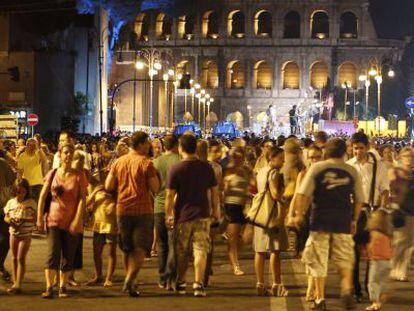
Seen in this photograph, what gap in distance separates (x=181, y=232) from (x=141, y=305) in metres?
0.93

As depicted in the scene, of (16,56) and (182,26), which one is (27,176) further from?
(182,26)

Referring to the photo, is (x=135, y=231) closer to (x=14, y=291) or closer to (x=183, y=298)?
(x=183, y=298)

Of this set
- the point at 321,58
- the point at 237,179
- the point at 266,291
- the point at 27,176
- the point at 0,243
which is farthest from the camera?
the point at 321,58

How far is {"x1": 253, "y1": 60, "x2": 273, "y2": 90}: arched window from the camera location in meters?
121

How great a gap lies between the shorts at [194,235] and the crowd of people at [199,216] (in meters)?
0.01

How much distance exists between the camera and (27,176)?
1747 cm

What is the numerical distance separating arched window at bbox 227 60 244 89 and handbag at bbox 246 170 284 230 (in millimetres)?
109805

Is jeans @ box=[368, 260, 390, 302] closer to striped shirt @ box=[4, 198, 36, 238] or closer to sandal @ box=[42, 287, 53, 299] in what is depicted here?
sandal @ box=[42, 287, 53, 299]

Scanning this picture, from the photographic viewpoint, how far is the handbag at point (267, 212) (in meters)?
10.9

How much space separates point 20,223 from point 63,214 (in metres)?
0.86

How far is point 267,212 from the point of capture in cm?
1095

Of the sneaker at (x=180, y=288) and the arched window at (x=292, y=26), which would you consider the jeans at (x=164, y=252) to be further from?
the arched window at (x=292, y=26)

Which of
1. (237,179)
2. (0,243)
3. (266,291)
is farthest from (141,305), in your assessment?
(237,179)

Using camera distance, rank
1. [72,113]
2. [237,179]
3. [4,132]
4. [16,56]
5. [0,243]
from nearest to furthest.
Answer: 1. [0,243]
2. [237,179]
3. [4,132]
4. [16,56]
5. [72,113]
